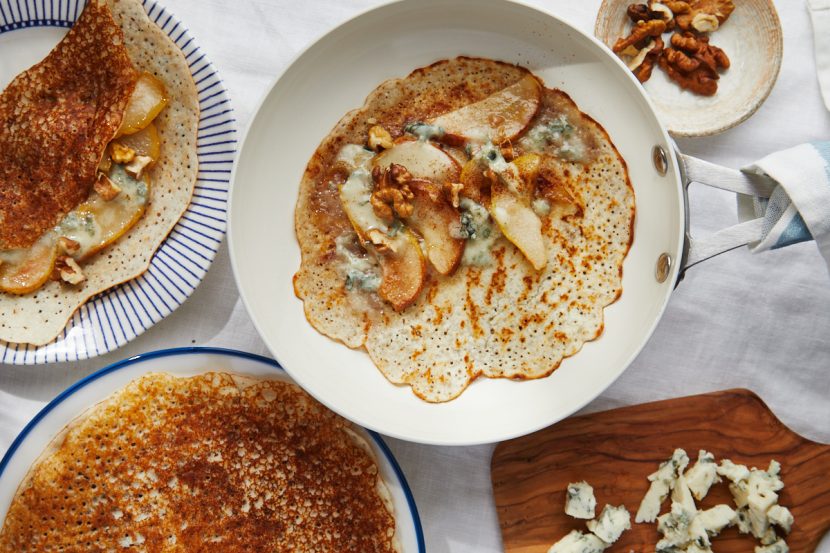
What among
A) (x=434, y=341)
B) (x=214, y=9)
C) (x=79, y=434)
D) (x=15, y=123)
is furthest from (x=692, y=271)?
(x=15, y=123)

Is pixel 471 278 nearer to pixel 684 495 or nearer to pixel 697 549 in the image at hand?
pixel 684 495

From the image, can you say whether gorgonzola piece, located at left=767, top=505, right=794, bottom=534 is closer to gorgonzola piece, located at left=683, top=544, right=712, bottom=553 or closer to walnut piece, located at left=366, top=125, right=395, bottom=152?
gorgonzola piece, located at left=683, top=544, right=712, bottom=553

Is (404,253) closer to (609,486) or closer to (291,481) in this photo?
(291,481)

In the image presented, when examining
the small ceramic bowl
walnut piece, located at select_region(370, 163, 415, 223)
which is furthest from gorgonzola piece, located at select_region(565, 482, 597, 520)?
the small ceramic bowl

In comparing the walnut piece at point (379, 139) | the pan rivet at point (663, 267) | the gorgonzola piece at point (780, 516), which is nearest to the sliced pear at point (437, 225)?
the walnut piece at point (379, 139)

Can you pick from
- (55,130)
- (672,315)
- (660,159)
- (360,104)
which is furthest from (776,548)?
(55,130)

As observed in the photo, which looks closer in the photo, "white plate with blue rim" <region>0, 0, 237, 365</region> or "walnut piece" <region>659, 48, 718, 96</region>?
"white plate with blue rim" <region>0, 0, 237, 365</region>

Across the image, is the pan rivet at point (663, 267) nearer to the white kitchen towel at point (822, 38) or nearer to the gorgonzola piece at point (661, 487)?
the gorgonzola piece at point (661, 487)
